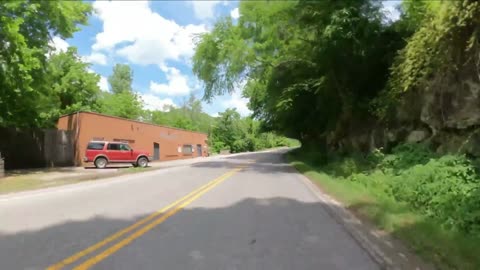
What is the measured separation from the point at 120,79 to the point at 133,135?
4702cm

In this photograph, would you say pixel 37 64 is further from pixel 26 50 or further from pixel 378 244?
pixel 378 244

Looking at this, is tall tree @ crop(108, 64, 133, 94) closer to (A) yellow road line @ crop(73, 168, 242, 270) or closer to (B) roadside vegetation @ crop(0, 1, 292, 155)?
(B) roadside vegetation @ crop(0, 1, 292, 155)

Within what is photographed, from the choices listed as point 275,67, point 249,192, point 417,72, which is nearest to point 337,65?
point 275,67

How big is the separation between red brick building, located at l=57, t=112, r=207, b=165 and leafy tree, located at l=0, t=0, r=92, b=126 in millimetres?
6876

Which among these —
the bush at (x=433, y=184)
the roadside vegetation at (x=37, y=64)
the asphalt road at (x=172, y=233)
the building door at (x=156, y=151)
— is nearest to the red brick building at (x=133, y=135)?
the building door at (x=156, y=151)

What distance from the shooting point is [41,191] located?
15609 millimetres

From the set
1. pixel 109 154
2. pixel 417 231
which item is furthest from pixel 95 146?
pixel 417 231

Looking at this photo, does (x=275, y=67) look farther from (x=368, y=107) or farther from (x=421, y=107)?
(x=421, y=107)

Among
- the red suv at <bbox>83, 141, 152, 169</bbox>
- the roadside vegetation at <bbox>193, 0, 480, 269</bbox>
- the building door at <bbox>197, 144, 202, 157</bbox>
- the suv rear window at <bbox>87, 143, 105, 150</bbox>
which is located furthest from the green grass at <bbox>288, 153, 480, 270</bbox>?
the building door at <bbox>197, 144, 202, 157</bbox>

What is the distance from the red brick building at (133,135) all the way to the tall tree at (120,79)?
26343 mm

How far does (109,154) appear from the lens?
32.8 m

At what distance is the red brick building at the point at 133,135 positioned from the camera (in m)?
37.6

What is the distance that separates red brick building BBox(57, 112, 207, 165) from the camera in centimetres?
3756

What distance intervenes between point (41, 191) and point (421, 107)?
1397 cm
